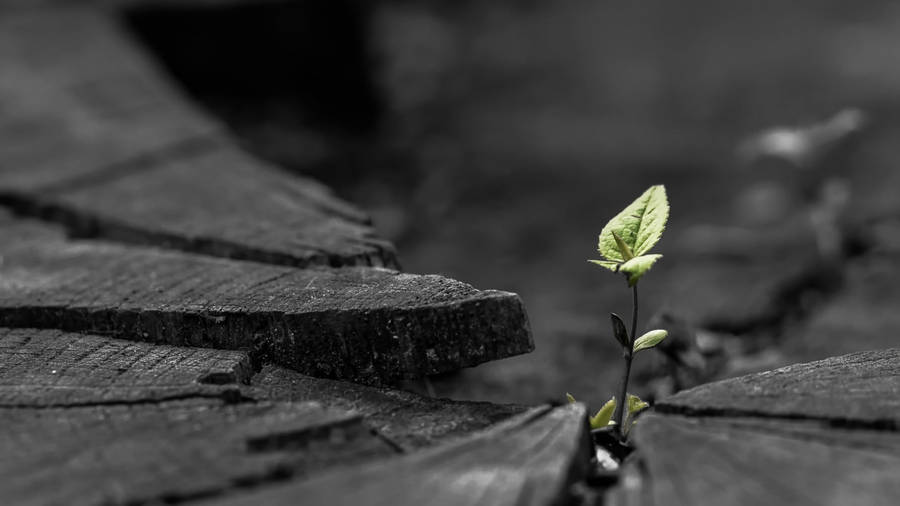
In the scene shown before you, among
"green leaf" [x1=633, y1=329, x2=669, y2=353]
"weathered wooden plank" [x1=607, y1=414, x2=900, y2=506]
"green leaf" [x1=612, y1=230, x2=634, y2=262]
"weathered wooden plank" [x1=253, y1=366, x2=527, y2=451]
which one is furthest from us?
"green leaf" [x1=633, y1=329, x2=669, y2=353]

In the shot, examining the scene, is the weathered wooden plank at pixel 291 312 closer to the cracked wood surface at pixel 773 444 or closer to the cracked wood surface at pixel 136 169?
the cracked wood surface at pixel 136 169

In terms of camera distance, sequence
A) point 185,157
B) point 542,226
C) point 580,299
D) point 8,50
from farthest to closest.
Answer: point 8,50
point 542,226
point 580,299
point 185,157

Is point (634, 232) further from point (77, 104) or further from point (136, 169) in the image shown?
point (77, 104)

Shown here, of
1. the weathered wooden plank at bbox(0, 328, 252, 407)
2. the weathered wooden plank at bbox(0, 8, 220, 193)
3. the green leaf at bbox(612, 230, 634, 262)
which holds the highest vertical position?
the weathered wooden plank at bbox(0, 8, 220, 193)

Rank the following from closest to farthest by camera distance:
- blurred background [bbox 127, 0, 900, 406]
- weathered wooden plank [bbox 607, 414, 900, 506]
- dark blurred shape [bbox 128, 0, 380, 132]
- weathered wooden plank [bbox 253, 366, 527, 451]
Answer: weathered wooden plank [bbox 607, 414, 900, 506], weathered wooden plank [bbox 253, 366, 527, 451], blurred background [bbox 127, 0, 900, 406], dark blurred shape [bbox 128, 0, 380, 132]

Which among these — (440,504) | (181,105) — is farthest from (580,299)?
(440,504)

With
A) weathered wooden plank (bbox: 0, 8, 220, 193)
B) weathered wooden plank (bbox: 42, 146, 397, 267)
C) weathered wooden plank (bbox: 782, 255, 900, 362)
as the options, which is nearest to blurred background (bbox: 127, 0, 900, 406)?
weathered wooden plank (bbox: 782, 255, 900, 362)

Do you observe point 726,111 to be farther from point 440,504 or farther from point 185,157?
point 440,504

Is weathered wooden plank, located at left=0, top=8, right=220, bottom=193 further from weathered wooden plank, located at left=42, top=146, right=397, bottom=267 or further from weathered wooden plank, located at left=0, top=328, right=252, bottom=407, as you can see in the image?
weathered wooden plank, located at left=0, top=328, right=252, bottom=407

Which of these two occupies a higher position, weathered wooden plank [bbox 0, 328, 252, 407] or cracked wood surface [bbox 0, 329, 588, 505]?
weathered wooden plank [bbox 0, 328, 252, 407]
